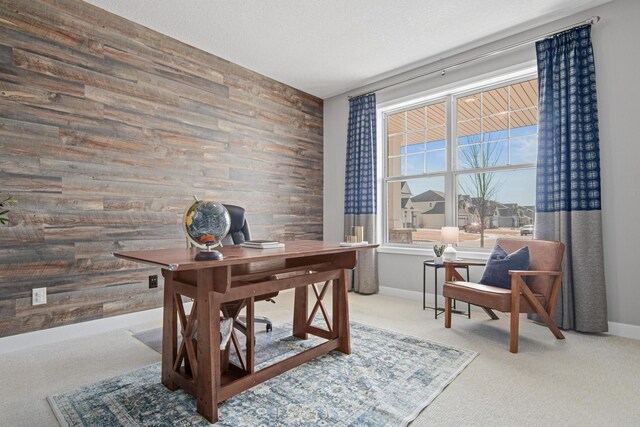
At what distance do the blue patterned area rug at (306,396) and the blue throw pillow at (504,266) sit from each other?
0.75m

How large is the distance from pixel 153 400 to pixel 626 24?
4295mm

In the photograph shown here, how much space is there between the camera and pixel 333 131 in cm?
493

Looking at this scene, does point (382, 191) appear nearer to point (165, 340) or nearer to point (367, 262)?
point (367, 262)

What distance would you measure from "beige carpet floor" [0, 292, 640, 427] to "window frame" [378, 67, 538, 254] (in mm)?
1246

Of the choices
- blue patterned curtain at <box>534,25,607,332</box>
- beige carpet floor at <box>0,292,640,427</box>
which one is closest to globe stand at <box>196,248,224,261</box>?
beige carpet floor at <box>0,292,640,427</box>

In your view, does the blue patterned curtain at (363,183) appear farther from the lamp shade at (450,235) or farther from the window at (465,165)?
the lamp shade at (450,235)

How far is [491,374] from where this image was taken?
6.79 ft

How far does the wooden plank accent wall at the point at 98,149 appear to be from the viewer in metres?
2.52

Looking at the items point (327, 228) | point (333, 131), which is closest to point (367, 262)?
point (327, 228)

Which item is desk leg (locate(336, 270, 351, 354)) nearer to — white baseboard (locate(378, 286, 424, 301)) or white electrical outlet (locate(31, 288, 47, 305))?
white baseboard (locate(378, 286, 424, 301))

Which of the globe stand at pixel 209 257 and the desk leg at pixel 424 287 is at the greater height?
the globe stand at pixel 209 257

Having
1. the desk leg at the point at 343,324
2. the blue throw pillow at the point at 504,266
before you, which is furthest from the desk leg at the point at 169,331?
the blue throw pillow at the point at 504,266

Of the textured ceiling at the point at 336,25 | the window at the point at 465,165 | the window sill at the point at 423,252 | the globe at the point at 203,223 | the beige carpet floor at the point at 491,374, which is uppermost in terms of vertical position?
the textured ceiling at the point at 336,25

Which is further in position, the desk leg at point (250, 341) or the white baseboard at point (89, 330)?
the white baseboard at point (89, 330)
